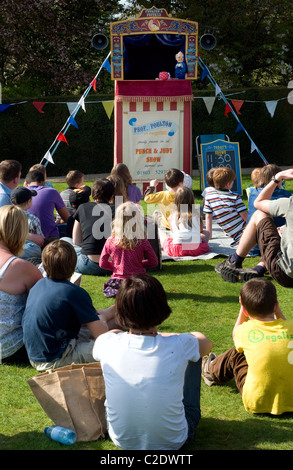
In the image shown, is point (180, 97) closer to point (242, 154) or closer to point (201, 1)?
point (242, 154)

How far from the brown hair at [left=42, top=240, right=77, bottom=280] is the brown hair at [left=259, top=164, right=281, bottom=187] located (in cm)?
360

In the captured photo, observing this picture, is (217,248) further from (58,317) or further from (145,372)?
(145,372)

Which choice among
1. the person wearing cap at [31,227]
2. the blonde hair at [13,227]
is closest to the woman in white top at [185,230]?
the person wearing cap at [31,227]

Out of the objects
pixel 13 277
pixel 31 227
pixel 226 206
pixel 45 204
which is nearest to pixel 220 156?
pixel 226 206

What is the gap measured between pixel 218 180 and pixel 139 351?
5028mm

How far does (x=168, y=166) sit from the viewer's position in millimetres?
12102

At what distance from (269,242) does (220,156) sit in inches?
249

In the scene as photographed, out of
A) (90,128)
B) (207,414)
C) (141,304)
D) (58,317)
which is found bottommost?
(207,414)

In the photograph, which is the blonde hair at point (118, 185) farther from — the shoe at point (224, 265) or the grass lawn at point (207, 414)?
the grass lawn at point (207, 414)

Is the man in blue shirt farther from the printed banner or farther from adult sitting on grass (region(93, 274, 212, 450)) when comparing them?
the printed banner

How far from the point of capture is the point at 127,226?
5.91 m

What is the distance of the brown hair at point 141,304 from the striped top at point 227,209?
4.76 m

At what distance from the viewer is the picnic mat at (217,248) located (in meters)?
8.02
